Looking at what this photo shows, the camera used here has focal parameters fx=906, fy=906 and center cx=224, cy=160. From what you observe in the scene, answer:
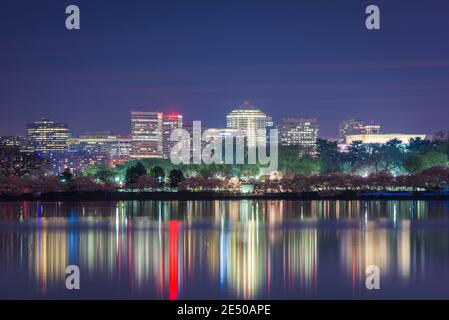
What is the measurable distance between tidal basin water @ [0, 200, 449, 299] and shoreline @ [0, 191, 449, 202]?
27089 millimetres

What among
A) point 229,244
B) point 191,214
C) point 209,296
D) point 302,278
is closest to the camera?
point 209,296

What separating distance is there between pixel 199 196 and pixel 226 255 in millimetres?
52255

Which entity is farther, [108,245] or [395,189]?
[395,189]

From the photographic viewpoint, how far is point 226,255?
39.5 meters

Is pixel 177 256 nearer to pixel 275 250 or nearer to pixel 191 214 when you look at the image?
pixel 275 250

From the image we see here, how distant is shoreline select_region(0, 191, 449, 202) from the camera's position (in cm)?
8800

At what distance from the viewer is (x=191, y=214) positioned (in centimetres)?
6284

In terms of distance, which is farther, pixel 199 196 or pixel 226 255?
pixel 199 196

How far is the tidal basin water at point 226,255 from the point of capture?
31.7m

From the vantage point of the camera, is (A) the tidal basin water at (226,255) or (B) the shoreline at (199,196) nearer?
(A) the tidal basin water at (226,255)

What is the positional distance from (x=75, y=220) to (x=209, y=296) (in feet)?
92.1

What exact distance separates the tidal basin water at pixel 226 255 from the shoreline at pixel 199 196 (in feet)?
88.9

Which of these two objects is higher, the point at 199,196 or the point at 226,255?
the point at 199,196
